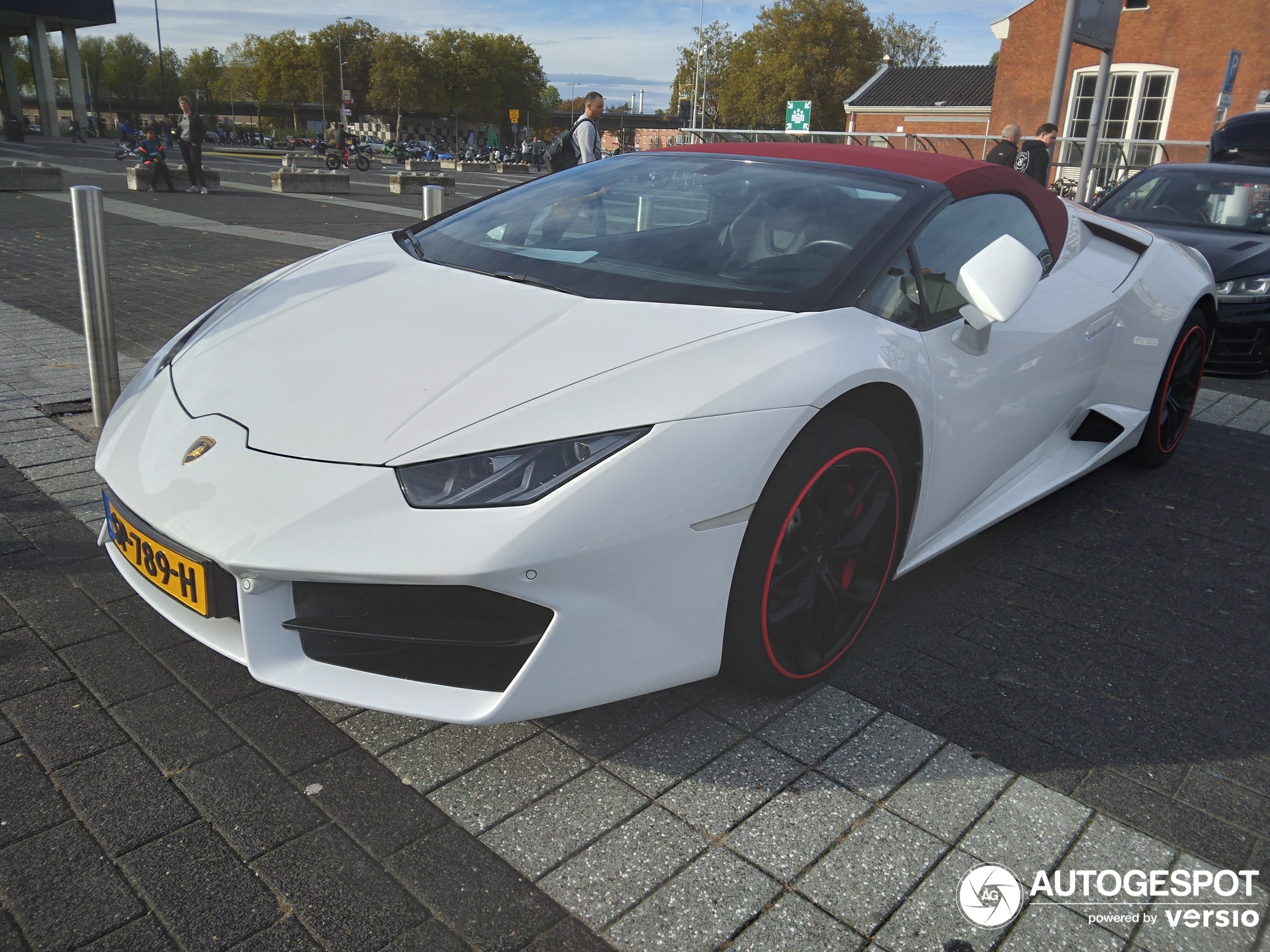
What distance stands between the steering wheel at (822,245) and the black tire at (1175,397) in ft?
6.98

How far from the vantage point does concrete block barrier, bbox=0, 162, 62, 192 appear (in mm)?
14734

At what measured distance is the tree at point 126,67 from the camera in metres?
96.2

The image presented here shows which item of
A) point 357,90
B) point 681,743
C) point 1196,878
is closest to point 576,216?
point 681,743

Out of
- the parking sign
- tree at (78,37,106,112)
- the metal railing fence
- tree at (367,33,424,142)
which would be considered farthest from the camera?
tree at (78,37,106,112)

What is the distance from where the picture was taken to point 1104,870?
1.84 m

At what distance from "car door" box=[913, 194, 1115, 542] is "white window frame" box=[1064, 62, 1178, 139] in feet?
97.8

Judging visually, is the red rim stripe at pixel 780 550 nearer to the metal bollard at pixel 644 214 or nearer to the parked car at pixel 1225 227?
the metal bollard at pixel 644 214

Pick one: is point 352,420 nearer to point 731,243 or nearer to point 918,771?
point 731,243

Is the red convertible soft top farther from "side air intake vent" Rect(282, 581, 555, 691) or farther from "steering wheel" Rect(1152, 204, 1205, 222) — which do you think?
"steering wheel" Rect(1152, 204, 1205, 222)

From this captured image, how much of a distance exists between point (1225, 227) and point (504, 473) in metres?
7.17

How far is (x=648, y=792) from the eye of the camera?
201cm

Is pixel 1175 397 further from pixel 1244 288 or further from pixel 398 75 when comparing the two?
pixel 398 75

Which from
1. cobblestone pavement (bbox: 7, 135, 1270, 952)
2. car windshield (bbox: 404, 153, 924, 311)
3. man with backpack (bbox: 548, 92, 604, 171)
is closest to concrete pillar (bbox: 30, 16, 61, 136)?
man with backpack (bbox: 548, 92, 604, 171)

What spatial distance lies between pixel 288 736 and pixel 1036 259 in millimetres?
2212
